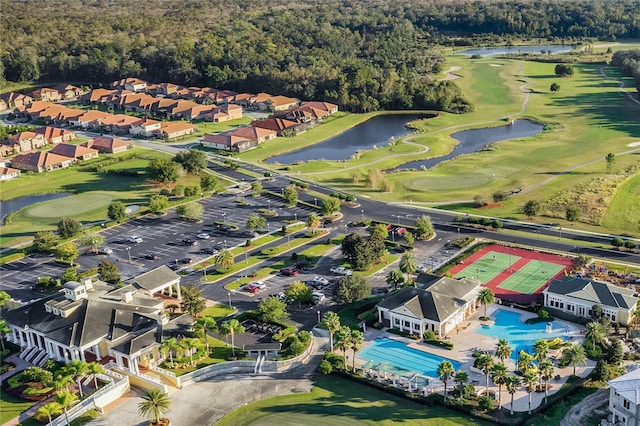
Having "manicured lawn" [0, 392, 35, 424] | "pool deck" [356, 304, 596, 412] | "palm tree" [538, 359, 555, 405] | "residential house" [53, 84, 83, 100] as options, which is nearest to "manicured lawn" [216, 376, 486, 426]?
"pool deck" [356, 304, 596, 412]

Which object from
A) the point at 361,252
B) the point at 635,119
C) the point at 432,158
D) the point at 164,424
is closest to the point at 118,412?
the point at 164,424

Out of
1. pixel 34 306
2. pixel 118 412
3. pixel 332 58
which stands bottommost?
pixel 118 412

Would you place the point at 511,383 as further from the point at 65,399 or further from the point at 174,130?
the point at 174,130

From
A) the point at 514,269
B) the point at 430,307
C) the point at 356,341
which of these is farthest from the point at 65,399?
the point at 514,269

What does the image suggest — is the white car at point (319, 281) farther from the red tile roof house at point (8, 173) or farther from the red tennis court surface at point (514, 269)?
the red tile roof house at point (8, 173)

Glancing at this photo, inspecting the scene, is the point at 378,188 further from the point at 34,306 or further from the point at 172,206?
the point at 34,306

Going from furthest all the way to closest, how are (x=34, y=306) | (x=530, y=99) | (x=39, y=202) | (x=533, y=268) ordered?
(x=530, y=99)
(x=39, y=202)
(x=533, y=268)
(x=34, y=306)

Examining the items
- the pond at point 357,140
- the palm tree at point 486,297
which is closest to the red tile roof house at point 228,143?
the pond at point 357,140

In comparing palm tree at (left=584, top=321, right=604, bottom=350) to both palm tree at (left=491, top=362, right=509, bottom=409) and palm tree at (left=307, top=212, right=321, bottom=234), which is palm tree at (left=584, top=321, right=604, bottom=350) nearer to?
palm tree at (left=491, top=362, right=509, bottom=409)
